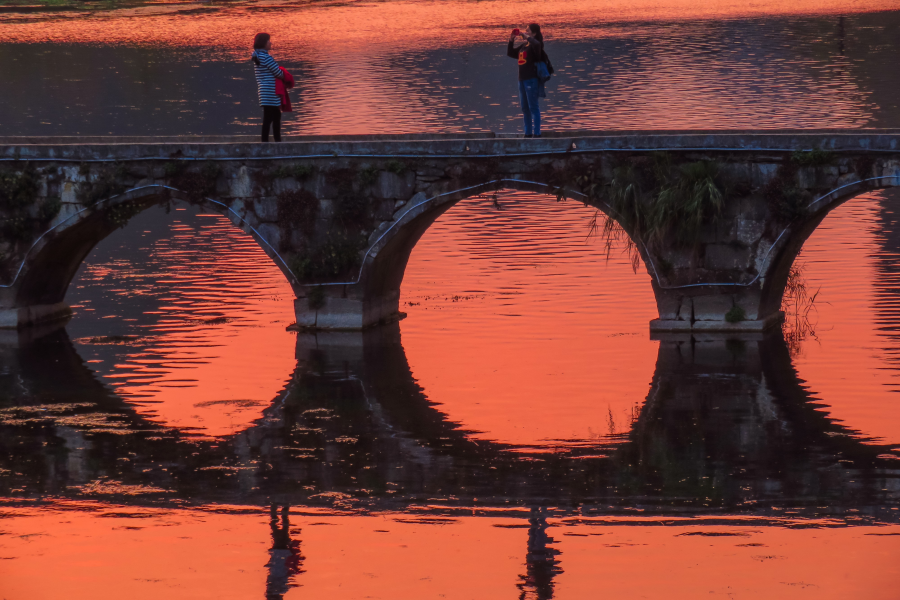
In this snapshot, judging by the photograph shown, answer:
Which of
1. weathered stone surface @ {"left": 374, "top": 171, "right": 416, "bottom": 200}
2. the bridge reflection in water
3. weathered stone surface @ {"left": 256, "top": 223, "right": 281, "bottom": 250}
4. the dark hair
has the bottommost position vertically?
the bridge reflection in water

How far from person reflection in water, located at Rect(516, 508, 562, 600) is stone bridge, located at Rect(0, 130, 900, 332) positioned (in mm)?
7397

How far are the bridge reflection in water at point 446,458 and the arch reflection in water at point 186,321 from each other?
1.58ft

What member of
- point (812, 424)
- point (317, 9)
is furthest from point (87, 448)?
point (317, 9)

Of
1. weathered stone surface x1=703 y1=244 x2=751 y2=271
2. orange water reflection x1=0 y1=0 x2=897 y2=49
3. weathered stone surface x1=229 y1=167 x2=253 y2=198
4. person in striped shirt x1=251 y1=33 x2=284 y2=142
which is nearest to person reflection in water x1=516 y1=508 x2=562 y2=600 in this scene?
weathered stone surface x1=703 y1=244 x2=751 y2=271

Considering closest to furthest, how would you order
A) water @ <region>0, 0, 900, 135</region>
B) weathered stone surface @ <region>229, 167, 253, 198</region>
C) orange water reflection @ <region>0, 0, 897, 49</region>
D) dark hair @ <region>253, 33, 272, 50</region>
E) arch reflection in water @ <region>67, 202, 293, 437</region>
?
arch reflection in water @ <region>67, 202, 293, 437</region>, dark hair @ <region>253, 33, 272, 50</region>, weathered stone surface @ <region>229, 167, 253, 198</region>, water @ <region>0, 0, 900, 135</region>, orange water reflection @ <region>0, 0, 897, 49</region>

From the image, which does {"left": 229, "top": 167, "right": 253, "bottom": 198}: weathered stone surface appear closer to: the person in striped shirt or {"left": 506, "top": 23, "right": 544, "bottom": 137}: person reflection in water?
the person in striped shirt

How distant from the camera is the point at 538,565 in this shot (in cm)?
1047

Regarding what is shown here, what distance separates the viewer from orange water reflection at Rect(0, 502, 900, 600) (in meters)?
10.0

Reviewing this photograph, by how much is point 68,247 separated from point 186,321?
2.05 m

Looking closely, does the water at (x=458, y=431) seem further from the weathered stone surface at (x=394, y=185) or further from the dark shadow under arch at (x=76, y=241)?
the weathered stone surface at (x=394, y=185)

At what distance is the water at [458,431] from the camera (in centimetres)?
1052

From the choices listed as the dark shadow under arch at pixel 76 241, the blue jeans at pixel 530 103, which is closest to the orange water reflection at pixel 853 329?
the blue jeans at pixel 530 103

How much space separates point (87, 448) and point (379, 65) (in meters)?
→ 40.8

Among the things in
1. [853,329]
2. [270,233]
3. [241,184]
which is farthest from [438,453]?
[853,329]
